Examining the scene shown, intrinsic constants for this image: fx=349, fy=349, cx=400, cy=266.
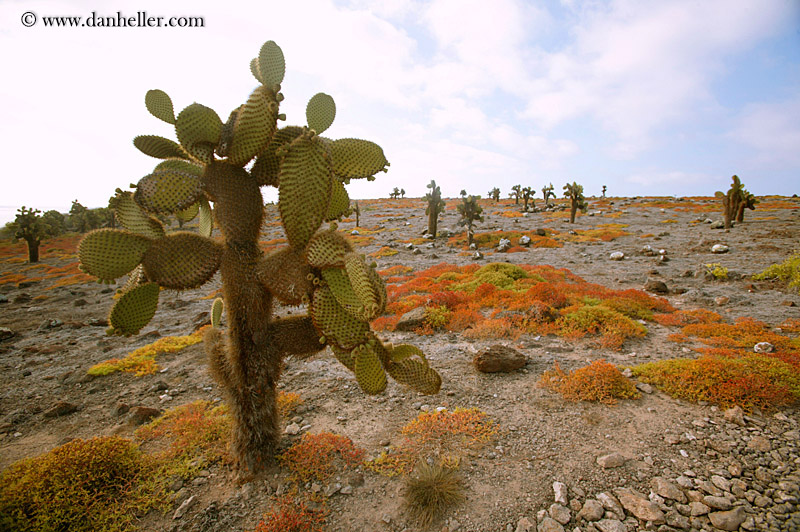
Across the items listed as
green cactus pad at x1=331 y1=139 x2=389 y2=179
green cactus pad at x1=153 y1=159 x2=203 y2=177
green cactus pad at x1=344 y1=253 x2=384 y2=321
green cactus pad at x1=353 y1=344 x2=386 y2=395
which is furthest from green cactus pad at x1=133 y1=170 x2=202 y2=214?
green cactus pad at x1=353 y1=344 x2=386 y2=395

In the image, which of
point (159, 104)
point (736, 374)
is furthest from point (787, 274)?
point (159, 104)

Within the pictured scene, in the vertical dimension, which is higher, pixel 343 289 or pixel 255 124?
pixel 255 124

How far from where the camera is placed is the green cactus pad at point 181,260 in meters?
3.35

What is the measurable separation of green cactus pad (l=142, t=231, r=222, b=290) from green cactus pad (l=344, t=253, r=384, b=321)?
1474 mm

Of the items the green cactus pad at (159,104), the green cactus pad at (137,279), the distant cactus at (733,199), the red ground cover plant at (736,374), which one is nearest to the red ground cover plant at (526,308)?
the red ground cover plant at (736,374)

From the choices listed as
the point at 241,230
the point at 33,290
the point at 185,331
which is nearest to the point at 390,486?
the point at 241,230

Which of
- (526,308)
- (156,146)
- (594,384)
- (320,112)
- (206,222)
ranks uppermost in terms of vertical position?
(320,112)

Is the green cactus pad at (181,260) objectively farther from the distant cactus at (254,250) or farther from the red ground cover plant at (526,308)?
the red ground cover plant at (526,308)

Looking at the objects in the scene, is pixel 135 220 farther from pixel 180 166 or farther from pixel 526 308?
pixel 526 308

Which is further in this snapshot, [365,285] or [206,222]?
[206,222]

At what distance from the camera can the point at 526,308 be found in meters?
9.06

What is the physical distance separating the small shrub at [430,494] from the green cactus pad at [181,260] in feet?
9.60

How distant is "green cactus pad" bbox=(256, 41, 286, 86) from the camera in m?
3.27

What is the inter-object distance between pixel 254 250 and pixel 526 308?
740 centimetres
